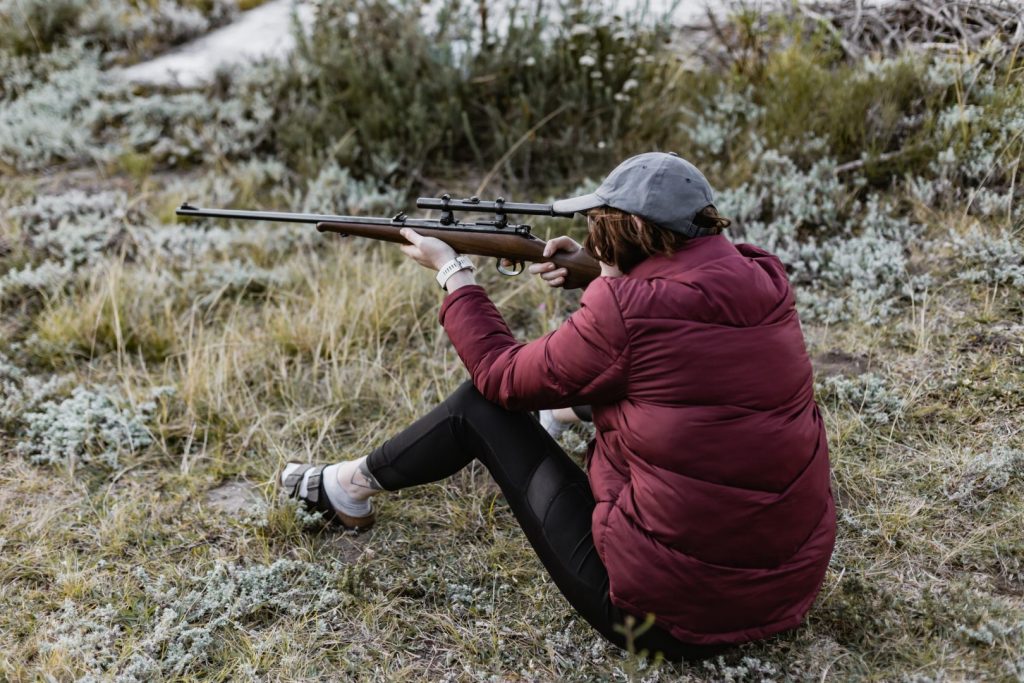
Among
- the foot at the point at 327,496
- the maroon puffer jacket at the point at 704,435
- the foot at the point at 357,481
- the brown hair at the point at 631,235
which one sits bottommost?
the foot at the point at 327,496

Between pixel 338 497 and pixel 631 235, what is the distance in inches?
61.4

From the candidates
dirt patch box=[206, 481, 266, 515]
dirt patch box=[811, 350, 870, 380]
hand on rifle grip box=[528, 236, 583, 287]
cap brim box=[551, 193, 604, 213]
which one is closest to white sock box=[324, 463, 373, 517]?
dirt patch box=[206, 481, 266, 515]

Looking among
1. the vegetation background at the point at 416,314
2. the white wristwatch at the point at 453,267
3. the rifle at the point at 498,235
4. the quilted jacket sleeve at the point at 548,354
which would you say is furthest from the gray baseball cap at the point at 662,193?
the vegetation background at the point at 416,314

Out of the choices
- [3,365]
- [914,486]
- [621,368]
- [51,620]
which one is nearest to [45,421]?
[3,365]

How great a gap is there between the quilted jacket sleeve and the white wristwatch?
0.39 feet

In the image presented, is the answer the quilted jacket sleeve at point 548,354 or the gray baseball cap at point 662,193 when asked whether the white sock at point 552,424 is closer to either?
the quilted jacket sleeve at point 548,354

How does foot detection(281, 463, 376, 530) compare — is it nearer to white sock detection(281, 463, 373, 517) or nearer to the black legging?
white sock detection(281, 463, 373, 517)

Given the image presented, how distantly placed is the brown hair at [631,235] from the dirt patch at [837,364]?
1589 mm

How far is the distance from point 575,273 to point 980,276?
2.04 m

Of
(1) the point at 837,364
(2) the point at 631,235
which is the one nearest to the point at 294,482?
(2) the point at 631,235

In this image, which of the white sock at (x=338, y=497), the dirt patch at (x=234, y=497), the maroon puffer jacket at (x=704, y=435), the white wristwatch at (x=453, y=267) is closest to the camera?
the maroon puffer jacket at (x=704, y=435)

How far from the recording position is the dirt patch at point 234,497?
3.29 m

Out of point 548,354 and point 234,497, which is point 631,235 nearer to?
point 548,354

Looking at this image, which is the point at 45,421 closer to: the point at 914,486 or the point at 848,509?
the point at 848,509
